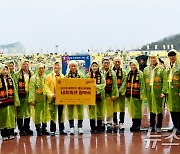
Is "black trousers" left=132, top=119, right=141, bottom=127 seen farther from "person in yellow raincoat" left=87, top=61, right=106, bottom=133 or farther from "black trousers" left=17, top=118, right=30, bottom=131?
"black trousers" left=17, top=118, right=30, bottom=131

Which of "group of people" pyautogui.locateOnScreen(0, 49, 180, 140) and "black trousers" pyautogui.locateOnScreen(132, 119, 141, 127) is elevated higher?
"group of people" pyautogui.locateOnScreen(0, 49, 180, 140)

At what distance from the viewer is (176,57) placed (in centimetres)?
592

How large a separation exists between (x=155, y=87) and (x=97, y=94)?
107cm

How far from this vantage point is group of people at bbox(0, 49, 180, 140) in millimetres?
5911

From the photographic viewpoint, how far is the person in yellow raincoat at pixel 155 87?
6.02 m

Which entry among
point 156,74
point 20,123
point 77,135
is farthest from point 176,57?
point 20,123

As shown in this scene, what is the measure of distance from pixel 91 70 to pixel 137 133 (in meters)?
1.43

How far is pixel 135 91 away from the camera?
6.18 meters

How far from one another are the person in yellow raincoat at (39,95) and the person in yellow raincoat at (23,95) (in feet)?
0.49

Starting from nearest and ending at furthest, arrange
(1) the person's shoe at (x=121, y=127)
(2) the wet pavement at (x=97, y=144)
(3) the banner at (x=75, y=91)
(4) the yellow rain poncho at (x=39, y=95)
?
(2) the wet pavement at (x=97, y=144) → (4) the yellow rain poncho at (x=39, y=95) → (3) the banner at (x=75, y=91) → (1) the person's shoe at (x=121, y=127)

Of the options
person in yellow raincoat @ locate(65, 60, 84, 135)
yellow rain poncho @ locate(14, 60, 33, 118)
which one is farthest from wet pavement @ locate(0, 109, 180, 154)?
yellow rain poncho @ locate(14, 60, 33, 118)

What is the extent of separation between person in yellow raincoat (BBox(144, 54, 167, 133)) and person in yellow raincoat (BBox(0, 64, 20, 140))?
2405 mm

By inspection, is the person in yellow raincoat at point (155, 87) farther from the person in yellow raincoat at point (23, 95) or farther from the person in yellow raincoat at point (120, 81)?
the person in yellow raincoat at point (23, 95)

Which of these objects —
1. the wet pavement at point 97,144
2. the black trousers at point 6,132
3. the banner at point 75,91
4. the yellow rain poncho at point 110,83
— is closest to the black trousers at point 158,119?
the wet pavement at point 97,144
